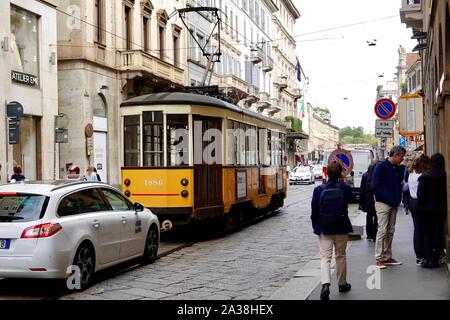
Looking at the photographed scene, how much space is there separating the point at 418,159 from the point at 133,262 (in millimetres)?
5019

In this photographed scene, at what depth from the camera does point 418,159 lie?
32.8 feet

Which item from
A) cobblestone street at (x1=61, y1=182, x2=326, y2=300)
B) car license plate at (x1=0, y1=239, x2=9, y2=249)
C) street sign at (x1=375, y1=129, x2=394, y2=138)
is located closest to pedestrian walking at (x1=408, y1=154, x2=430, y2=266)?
cobblestone street at (x1=61, y1=182, x2=326, y2=300)

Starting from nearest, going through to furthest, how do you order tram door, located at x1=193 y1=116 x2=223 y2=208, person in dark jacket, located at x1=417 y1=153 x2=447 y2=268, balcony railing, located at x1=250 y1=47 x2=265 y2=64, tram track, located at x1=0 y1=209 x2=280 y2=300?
1. tram track, located at x1=0 y1=209 x2=280 y2=300
2. person in dark jacket, located at x1=417 y1=153 x2=447 y2=268
3. tram door, located at x1=193 y1=116 x2=223 y2=208
4. balcony railing, located at x1=250 y1=47 x2=265 y2=64

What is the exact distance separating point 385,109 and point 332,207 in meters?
8.79

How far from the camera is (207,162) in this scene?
14828 mm

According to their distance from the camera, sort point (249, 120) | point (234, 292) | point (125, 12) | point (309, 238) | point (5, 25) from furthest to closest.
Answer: point (125, 12) → point (5, 25) → point (249, 120) → point (309, 238) → point (234, 292)

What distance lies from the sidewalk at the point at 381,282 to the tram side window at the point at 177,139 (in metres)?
4.18

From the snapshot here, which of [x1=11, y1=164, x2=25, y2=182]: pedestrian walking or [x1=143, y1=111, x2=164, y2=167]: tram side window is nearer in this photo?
[x1=143, y1=111, x2=164, y2=167]: tram side window

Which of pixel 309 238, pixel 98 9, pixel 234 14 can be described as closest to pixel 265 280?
pixel 309 238

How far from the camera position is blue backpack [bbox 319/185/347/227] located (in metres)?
7.74

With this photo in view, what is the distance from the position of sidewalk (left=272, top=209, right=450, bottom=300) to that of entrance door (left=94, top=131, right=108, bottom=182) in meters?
18.3

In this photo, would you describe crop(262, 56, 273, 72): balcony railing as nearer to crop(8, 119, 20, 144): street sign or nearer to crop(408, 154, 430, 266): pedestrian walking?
crop(8, 119, 20, 144): street sign

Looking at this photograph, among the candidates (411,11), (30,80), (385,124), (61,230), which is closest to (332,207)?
(61,230)
